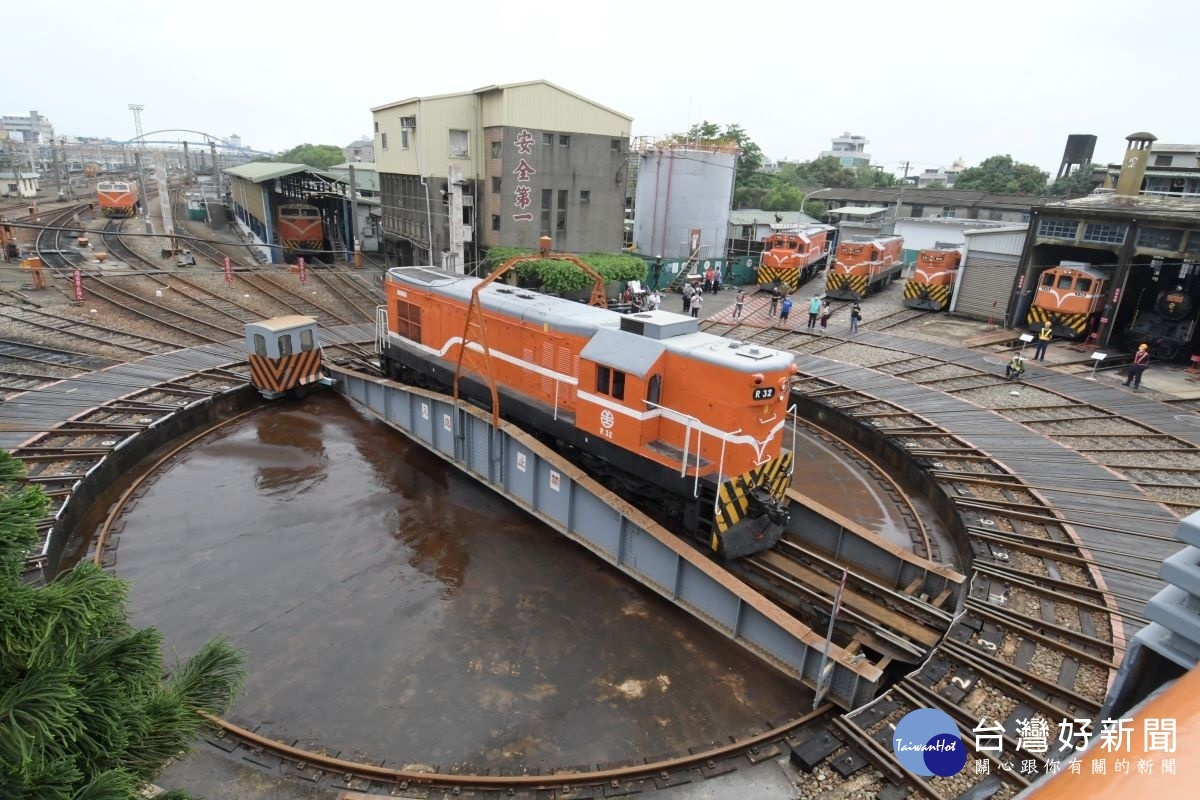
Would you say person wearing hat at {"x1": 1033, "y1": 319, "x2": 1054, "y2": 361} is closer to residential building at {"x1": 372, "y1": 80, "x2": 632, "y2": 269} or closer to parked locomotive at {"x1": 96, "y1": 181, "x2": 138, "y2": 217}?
residential building at {"x1": 372, "y1": 80, "x2": 632, "y2": 269}

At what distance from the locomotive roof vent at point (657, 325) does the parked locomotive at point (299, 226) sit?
27.7 meters

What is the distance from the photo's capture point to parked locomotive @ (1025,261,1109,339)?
2211 cm

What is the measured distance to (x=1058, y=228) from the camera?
23.3m

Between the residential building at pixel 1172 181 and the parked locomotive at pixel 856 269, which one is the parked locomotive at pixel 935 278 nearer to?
the parked locomotive at pixel 856 269

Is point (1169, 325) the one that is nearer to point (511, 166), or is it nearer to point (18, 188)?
point (511, 166)

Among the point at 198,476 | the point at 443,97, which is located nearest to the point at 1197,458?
the point at 198,476

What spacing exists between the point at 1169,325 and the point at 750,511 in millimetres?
19439

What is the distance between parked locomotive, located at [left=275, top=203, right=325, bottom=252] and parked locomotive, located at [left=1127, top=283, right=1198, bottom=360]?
35026 mm

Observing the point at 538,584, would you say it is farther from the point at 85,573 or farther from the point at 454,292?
the point at 85,573

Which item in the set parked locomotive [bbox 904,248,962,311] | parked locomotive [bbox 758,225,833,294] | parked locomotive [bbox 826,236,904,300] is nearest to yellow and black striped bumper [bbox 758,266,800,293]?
parked locomotive [bbox 758,225,833,294]

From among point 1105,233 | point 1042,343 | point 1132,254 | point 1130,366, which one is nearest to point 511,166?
point 1042,343

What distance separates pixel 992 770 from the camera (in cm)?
637

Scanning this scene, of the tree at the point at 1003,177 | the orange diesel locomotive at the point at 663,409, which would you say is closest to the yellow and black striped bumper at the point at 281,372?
the orange diesel locomotive at the point at 663,409

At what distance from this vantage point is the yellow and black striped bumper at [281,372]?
15.3 meters
